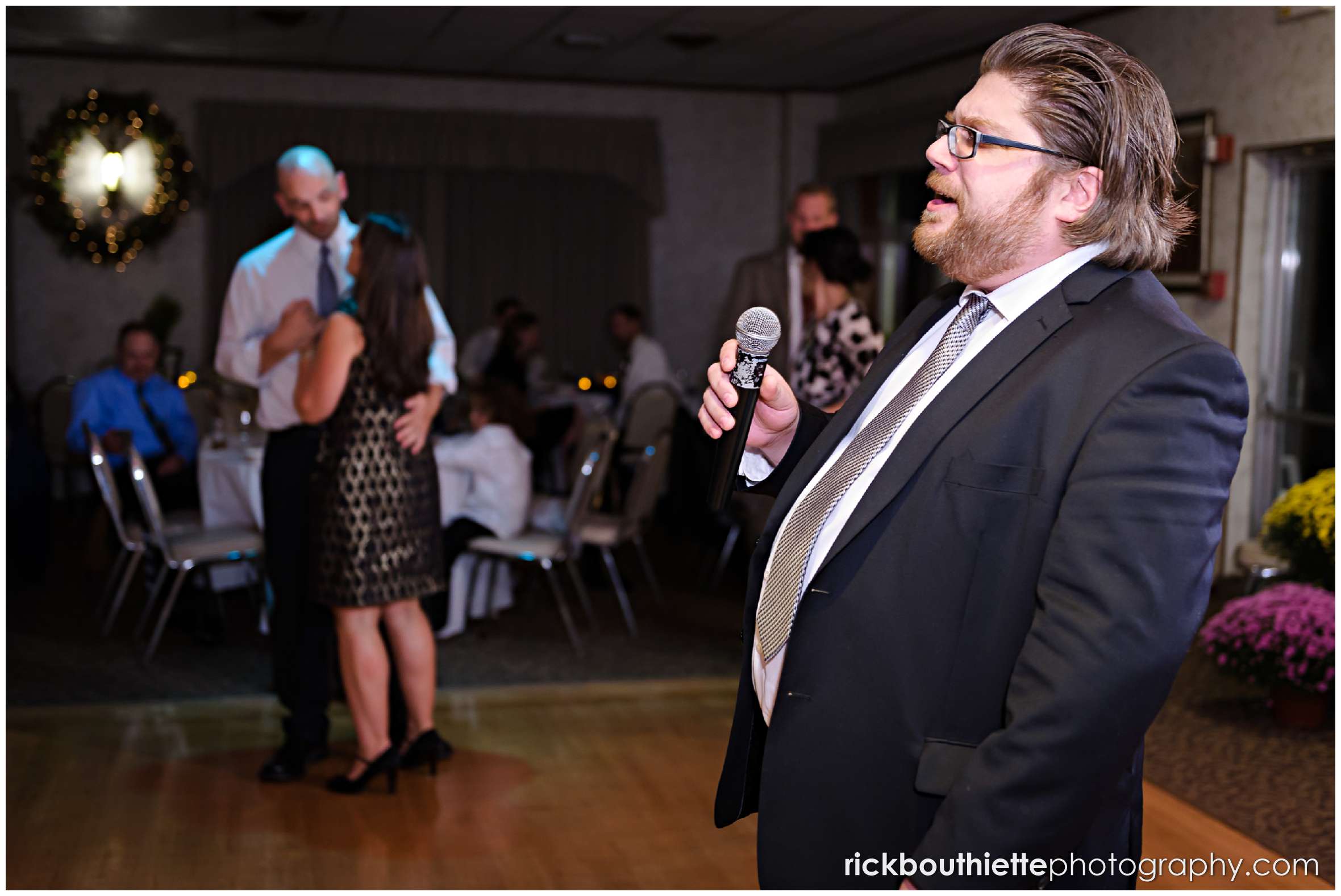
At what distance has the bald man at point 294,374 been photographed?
3.51 meters

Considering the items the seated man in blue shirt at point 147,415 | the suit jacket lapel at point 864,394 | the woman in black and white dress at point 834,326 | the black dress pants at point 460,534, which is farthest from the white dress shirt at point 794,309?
the suit jacket lapel at point 864,394

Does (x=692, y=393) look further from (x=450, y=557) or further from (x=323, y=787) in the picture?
(x=323, y=787)

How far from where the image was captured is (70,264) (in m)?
9.00

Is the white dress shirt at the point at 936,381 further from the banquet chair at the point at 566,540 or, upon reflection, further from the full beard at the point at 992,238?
the banquet chair at the point at 566,540

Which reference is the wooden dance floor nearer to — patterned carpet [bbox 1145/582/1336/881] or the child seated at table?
patterned carpet [bbox 1145/582/1336/881]

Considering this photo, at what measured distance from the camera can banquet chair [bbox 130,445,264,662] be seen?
4656 millimetres

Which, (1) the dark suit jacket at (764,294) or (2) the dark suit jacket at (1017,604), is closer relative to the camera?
(2) the dark suit jacket at (1017,604)

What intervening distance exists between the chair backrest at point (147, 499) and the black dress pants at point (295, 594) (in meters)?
1.24

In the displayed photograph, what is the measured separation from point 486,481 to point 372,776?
5.39ft

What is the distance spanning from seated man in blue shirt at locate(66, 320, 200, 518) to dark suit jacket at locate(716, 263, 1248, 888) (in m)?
4.70

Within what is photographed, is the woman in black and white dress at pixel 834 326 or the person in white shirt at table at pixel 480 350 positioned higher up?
the woman in black and white dress at pixel 834 326

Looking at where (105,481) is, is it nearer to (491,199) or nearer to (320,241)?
(320,241)

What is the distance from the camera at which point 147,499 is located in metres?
4.65

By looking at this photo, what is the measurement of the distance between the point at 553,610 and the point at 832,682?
4481 mm
